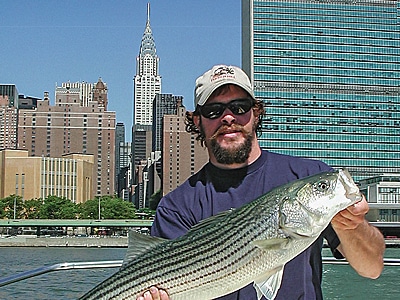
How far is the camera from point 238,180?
3309 millimetres

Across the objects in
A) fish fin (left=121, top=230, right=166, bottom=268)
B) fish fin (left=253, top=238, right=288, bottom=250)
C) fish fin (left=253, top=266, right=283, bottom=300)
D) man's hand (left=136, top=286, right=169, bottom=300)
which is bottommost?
man's hand (left=136, top=286, right=169, bottom=300)

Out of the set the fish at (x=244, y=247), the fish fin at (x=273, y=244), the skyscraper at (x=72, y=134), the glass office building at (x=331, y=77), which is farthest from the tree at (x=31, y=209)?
the fish fin at (x=273, y=244)

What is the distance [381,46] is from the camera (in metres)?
109

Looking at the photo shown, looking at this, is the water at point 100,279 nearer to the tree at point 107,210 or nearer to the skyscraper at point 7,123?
the tree at point 107,210

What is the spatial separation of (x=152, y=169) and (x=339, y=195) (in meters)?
151

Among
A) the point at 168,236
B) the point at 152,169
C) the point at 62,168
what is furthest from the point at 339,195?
the point at 152,169

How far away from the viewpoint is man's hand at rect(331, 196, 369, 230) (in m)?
2.64

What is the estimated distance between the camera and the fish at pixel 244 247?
2.58 m

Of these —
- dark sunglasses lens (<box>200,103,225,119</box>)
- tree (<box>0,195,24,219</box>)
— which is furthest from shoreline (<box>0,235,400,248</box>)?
dark sunglasses lens (<box>200,103,225,119</box>)

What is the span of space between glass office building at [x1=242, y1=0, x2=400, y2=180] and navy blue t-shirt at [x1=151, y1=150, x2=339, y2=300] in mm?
101303

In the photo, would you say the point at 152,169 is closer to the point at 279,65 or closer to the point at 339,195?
the point at 279,65

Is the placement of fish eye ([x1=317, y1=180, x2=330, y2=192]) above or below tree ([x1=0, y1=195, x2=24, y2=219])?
above

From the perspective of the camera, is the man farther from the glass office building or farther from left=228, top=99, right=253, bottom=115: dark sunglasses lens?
the glass office building

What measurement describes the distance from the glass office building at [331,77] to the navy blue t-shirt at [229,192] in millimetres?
101303
